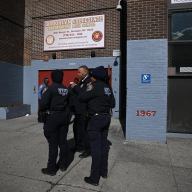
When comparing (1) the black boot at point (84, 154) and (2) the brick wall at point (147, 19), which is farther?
(2) the brick wall at point (147, 19)

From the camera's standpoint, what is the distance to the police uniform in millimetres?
7129

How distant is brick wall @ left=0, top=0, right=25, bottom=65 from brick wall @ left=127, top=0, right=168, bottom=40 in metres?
7.14

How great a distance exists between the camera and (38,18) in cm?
1516

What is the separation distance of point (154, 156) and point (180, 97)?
243 cm

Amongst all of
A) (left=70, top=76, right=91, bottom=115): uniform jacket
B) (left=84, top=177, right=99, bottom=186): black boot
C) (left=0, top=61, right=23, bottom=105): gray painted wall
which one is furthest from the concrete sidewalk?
(left=0, top=61, right=23, bottom=105): gray painted wall

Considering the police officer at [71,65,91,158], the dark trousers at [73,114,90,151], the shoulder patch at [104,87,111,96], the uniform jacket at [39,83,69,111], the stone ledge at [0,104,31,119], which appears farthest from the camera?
the stone ledge at [0,104,31,119]

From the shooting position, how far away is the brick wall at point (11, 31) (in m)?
14.3

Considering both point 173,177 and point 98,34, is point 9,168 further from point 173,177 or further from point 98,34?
point 98,34

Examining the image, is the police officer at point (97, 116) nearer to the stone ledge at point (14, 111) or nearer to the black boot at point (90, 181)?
the black boot at point (90, 181)

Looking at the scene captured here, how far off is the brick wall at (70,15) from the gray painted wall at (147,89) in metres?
4.81

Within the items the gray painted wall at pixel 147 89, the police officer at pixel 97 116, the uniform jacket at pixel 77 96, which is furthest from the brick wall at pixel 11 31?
the police officer at pixel 97 116

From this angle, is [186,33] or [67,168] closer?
[67,168]

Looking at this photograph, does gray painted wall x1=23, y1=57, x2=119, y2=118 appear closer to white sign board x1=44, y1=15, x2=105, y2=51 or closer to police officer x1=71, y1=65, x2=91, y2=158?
white sign board x1=44, y1=15, x2=105, y2=51

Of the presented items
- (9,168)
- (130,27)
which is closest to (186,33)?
(130,27)
